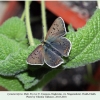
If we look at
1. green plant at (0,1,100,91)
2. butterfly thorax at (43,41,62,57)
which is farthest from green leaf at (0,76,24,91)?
butterfly thorax at (43,41,62,57)

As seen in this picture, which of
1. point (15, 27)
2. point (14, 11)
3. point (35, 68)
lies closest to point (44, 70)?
point (35, 68)

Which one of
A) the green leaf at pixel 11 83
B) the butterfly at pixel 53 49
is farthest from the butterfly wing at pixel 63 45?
the green leaf at pixel 11 83

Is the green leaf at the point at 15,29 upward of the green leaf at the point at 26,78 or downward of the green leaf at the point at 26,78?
upward

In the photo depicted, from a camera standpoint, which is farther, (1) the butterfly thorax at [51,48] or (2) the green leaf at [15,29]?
(2) the green leaf at [15,29]

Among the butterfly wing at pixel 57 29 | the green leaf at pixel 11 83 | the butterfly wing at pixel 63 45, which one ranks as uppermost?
the butterfly wing at pixel 57 29

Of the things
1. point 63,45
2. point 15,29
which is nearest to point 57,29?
point 63,45

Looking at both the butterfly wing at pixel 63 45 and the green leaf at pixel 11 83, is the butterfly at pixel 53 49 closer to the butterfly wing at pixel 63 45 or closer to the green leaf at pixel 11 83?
the butterfly wing at pixel 63 45

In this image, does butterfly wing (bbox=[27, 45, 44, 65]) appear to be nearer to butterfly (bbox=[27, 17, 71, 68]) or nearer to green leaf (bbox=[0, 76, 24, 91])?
butterfly (bbox=[27, 17, 71, 68])
